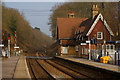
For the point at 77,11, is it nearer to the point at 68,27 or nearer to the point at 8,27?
the point at 68,27

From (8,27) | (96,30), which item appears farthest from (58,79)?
(8,27)

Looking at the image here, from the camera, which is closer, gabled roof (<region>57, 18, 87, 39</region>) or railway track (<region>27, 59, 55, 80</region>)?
railway track (<region>27, 59, 55, 80</region>)

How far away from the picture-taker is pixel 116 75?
13828mm

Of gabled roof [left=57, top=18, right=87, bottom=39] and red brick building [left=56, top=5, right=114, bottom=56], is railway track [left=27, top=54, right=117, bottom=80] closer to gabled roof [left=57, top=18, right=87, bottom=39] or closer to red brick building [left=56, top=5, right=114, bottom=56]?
red brick building [left=56, top=5, right=114, bottom=56]

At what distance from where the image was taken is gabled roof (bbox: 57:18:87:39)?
4802cm

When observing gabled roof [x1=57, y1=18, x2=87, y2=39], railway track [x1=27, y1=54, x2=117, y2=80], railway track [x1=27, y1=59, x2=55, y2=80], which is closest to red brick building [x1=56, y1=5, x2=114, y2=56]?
gabled roof [x1=57, y1=18, x2=87, y2=39]

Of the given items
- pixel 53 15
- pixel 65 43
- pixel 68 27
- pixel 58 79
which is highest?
pixel 53 15

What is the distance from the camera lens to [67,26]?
50.2 meters

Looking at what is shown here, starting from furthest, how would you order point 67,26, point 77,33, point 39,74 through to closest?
1. point 67,26
2. point 77,33
3. point 39,74

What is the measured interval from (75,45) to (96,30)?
32.3 ft

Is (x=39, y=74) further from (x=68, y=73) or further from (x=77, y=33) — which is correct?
(x=77, y=33)

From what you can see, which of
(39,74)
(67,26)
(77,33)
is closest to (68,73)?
(39,74)

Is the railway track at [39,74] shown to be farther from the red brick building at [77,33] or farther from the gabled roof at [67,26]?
the gabled roof at [67,26]

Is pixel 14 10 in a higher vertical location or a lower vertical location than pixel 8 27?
higher
